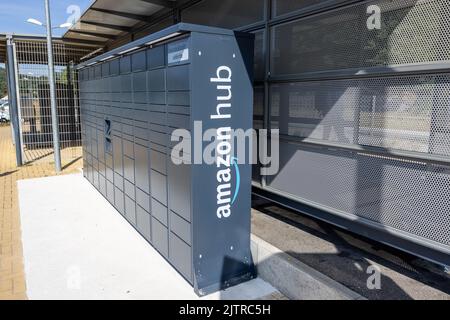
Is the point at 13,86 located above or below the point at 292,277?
above

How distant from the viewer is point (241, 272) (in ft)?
11.2

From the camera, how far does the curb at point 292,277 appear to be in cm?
267

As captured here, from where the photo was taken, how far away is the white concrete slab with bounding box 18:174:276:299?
3.23 metres

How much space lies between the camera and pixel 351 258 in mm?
3166

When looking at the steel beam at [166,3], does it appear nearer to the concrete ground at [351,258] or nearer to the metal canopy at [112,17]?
the metal canopy at [112,17]

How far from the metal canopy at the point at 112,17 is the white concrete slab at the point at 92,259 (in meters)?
3.30

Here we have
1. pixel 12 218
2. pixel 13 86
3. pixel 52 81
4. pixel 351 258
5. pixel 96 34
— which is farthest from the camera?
pixel 13 86

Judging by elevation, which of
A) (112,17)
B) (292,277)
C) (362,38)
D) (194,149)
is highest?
(112,17)

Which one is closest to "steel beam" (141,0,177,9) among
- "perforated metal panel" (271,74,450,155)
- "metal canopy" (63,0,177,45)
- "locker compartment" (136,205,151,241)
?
"metal canopy" (63,0,177,45)

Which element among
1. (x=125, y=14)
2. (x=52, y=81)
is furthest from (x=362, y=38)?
(x=52, y=81)

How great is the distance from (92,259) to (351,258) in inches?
105

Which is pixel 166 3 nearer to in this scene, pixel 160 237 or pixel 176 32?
pixel 176 32

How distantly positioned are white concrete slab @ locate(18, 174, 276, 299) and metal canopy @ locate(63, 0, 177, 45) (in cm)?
330

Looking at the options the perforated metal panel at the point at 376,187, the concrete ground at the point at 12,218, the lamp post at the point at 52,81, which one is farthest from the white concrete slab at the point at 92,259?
the lamp post at the point at 52,81
